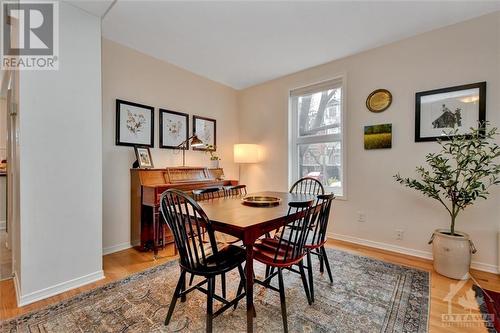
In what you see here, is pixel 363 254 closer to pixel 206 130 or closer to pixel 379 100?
pixel 379 100

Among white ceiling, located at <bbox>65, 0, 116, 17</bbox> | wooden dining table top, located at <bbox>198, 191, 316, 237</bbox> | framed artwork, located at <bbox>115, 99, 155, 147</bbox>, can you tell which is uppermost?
white ceiling, located at <bbox>65, 0, 116, 17</bbox>

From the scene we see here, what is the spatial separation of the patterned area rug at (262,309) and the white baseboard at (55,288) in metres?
0.20

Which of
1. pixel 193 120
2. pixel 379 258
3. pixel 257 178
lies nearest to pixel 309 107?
pixel 257 178

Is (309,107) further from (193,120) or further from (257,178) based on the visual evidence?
(193,120)

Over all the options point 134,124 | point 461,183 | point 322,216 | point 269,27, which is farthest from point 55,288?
point 461,183

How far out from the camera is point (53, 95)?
1.92 meters

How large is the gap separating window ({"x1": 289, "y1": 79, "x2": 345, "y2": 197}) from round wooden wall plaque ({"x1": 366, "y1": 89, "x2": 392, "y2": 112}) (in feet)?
1.33

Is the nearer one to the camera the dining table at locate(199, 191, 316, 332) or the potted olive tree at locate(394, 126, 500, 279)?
the dining table at locate(199, 191, 316, 332)

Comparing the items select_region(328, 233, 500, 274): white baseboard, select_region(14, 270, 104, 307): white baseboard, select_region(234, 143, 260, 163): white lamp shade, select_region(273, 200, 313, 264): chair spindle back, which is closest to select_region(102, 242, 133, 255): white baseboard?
select_region(14, 270, 104, 307): white baseboard

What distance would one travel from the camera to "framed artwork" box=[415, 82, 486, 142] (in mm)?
2387

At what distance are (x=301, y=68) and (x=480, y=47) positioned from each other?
2012 mm

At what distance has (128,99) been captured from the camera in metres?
3.00

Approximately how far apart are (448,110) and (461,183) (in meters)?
0.80

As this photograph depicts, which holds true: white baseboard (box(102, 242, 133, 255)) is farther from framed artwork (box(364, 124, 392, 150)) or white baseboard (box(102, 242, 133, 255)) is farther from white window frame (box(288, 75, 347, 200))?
framed artwork (box(364, 124, 392, 150))
